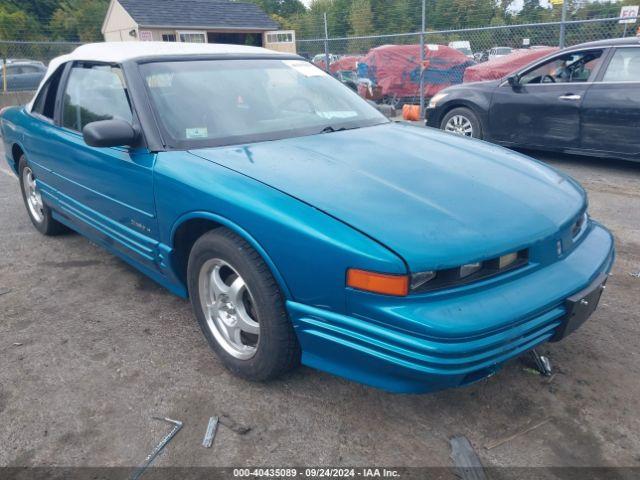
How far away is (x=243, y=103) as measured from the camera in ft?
10.4

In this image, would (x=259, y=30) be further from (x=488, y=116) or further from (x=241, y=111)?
(x=241, y=111)

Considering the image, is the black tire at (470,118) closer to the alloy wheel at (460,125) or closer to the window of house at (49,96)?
the alloy wheel at (460,125)

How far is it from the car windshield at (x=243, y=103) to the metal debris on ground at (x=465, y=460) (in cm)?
179

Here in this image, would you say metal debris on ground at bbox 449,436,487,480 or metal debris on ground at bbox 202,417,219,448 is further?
metal debris on ground at bbox 202,417,219,448

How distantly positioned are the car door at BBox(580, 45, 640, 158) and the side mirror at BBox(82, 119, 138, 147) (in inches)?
216

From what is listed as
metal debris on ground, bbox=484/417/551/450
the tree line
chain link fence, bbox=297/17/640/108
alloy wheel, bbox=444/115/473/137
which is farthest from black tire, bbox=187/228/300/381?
the tree line

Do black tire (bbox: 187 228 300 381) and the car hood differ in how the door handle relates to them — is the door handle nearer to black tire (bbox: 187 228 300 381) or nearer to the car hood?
the car hood

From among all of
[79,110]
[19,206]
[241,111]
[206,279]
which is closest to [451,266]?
[206,279]

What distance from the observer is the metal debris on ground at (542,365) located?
8.68ft

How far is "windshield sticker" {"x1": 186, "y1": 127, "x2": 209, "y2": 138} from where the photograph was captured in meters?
Result: 2.91

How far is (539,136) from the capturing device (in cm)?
689

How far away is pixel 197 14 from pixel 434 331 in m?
30.6

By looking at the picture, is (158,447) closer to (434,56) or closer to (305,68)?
(305,68)

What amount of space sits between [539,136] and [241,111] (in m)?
4.97
